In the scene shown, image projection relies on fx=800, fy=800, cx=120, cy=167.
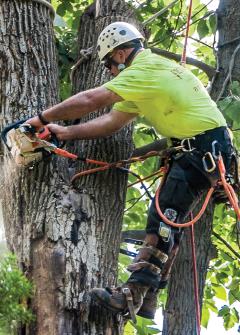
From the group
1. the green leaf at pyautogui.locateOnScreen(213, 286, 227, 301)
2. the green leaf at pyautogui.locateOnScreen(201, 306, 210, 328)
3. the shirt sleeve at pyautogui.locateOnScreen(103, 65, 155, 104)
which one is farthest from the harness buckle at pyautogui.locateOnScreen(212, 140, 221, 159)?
the green leaf at pyautogui.locateOnScreen(213, 286, 227, 301)

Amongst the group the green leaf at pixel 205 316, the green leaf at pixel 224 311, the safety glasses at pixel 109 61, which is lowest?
the green leaf at pixel 205 316

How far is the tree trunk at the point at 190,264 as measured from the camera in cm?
499

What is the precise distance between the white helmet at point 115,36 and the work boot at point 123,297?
1278mm

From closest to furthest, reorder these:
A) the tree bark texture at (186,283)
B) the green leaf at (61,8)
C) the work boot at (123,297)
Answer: the work boot at (123,297) < the tree bark texture at (186,283) < the green leaf at (61,8)

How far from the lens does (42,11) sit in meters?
4.68

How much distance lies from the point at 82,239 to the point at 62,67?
197 cm

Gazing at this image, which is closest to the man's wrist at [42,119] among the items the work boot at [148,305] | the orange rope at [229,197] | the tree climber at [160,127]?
the tree climber at [160,127]

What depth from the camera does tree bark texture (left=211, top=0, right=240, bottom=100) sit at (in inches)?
219

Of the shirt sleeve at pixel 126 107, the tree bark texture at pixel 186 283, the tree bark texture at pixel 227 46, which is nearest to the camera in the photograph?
the shirt sleeve at pixel 126 107

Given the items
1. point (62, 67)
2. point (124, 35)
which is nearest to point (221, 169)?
point (124, 35)

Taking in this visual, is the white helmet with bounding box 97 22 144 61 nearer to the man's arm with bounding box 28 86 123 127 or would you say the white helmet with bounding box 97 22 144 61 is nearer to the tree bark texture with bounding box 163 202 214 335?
the man's arm with bounding box 28 86 123 127

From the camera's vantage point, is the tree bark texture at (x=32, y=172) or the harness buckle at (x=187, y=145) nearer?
the tree bark texture at (x=32, y=172)

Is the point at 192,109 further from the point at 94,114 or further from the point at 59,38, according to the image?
the point at 59,38

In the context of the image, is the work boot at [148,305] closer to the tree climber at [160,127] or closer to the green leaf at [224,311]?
the tree climber at [160,127]
